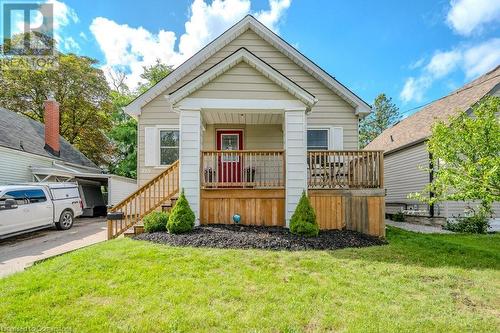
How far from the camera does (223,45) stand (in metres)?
10.2

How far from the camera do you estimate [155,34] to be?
18344mm

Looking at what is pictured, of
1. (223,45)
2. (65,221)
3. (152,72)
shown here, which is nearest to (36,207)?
(65,221)

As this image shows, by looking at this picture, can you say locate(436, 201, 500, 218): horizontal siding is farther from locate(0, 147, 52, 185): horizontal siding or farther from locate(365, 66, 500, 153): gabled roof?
locate(0, 147, 52, 185): horizontal siding

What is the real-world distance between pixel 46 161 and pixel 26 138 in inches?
63.9

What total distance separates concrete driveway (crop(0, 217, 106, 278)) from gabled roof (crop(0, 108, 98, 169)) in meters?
6.25

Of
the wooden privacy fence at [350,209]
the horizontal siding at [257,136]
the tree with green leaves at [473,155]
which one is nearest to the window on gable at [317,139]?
the horizontal siding at [257,136]

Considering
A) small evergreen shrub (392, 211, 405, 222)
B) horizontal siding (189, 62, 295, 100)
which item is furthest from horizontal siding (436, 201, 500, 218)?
horizontal siding (189, 62, 295, 100)

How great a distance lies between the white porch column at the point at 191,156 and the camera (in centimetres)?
755

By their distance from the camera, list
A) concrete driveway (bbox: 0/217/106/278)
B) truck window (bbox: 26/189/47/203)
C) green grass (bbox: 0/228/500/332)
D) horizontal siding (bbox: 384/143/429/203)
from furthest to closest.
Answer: horizontal siding (bbox: 384/143/429/203) → truck window (bbox: 26/189/47/203) → concrete driveway (bbox: 0/217/106/278) → green grass (bbox: 0/228/500/332)

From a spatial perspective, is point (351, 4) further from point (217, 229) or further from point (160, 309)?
point (160, 309)

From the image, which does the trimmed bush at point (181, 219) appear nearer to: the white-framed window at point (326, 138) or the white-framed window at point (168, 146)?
the white-framed window at point (168, 146)

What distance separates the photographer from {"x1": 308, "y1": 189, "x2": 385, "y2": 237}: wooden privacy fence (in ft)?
24.9

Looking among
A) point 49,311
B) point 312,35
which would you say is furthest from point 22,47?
point 49,311

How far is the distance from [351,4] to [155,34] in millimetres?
12541
